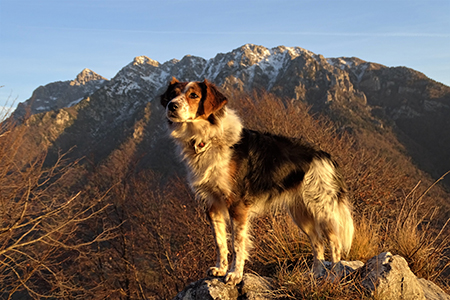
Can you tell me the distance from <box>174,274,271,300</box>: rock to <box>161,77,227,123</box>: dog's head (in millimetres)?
1854

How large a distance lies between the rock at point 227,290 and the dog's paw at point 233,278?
0.17ft

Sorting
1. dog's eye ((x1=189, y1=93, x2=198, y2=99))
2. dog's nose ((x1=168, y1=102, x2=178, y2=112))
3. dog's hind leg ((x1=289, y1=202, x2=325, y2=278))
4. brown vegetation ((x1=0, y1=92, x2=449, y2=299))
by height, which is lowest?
brown vegetation ((x1=0, y1=92, x2=449, y2=299))

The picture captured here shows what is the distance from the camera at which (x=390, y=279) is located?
3314mm

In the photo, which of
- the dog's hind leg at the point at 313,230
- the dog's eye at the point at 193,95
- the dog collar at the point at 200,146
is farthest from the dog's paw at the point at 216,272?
the dog's eye at the point at 193,95

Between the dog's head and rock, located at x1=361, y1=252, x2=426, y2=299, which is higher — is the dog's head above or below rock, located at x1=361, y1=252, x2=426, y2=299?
above

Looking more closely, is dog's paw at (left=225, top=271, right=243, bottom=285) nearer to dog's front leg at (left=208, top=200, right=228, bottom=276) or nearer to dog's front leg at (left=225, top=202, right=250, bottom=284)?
dog's front leg at (left=225, top=202, right=250, bottom=284)

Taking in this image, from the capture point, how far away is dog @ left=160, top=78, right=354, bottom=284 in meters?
3.50

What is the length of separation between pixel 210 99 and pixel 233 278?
2.03 metres

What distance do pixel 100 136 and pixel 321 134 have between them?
145m

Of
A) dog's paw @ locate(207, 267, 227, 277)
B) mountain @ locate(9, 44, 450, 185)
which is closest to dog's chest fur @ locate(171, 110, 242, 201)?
dog's paw @ locate(207, 267, 227, 277)

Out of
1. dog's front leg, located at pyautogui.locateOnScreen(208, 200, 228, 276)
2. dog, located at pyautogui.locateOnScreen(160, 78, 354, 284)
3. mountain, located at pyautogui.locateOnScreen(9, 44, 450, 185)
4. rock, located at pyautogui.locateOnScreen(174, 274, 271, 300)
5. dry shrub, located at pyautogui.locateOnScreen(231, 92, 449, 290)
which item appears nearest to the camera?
rock, located at pyautogui.locateOnScreen(174, 274, 271, 300)

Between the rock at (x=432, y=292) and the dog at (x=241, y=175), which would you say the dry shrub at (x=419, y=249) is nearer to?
the rock at (x=432, y=292)

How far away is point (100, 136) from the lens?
153250mm

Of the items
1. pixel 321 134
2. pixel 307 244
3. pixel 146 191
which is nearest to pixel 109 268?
pixel 146 191
